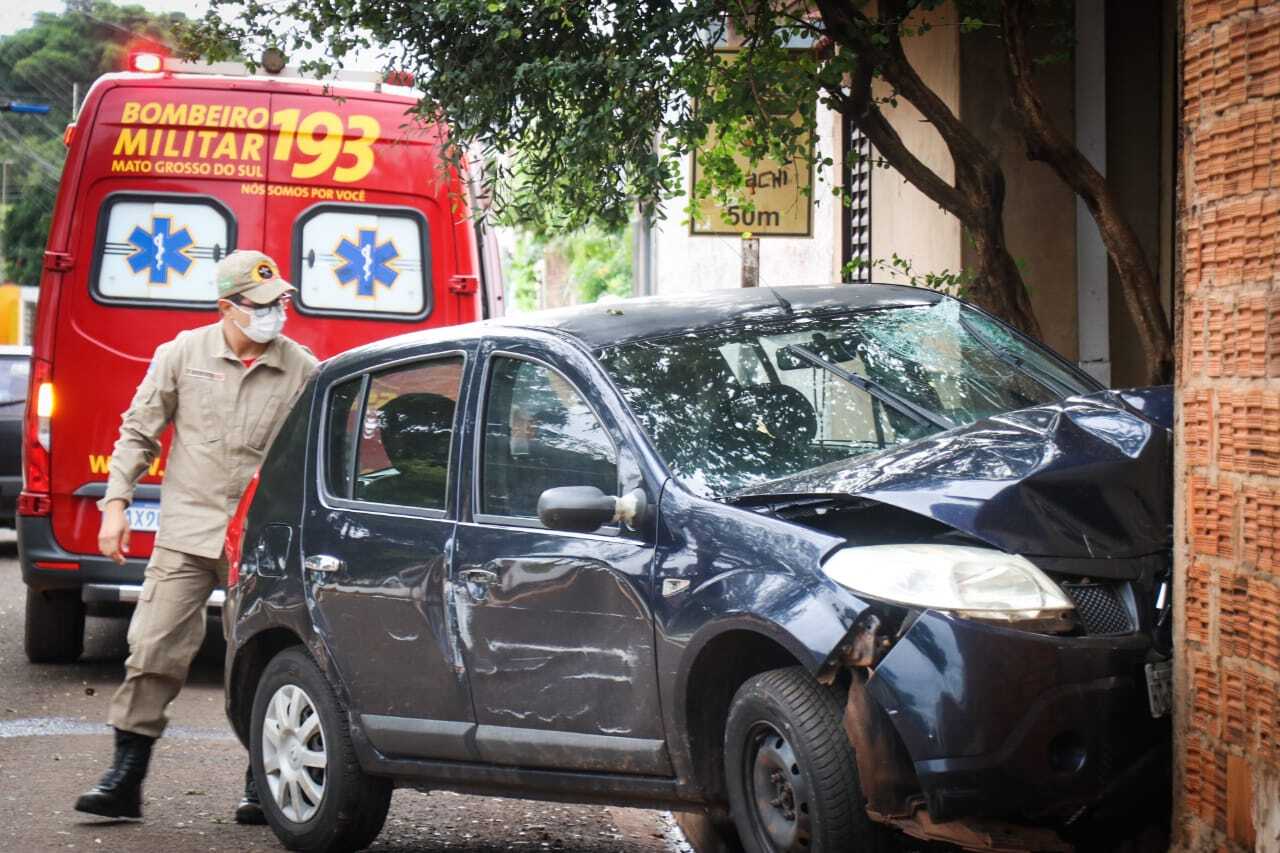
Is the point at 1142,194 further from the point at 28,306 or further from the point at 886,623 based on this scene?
the point at 28,306

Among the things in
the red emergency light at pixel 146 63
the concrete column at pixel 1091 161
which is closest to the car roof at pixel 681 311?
the red emergency light at pixel 146 63

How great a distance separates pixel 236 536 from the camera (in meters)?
6.91

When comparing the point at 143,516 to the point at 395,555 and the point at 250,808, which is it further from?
the point at 395,555

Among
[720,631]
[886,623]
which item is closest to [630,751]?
[720,631]

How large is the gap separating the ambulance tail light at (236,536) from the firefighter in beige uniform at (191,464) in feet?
0.21

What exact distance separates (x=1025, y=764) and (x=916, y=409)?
1469 millimetres

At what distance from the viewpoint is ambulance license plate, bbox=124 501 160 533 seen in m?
9.88

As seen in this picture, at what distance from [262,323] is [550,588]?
228cm

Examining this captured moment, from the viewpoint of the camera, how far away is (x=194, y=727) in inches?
352

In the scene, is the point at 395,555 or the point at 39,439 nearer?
the point at 395,555

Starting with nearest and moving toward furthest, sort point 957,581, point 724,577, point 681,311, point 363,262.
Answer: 1. point 957,581
2. point 724,577
3. point 681,311
4. point 363,262

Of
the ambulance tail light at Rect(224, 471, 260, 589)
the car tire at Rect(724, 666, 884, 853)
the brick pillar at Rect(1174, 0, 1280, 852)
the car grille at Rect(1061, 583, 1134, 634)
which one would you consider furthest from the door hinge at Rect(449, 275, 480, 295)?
the car grille at Rect(1061, 583, 1134, 634)

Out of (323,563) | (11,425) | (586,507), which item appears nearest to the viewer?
(586,507)

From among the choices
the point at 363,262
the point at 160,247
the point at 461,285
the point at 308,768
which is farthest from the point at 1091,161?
the point at 308,768
